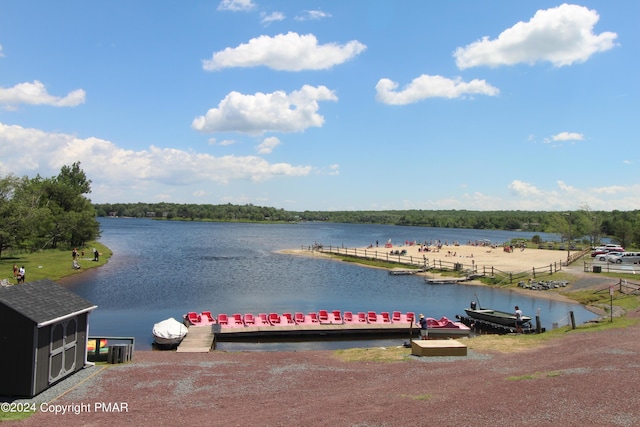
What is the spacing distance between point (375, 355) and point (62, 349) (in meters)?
13.6

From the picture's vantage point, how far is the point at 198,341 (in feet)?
92.3

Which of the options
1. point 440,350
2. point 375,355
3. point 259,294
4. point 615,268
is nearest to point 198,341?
point 375,355

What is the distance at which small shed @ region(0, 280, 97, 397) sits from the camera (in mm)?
A: 15570

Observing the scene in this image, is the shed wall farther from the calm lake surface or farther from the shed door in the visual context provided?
the calm lake surface

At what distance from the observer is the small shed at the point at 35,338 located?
1557 centimetres

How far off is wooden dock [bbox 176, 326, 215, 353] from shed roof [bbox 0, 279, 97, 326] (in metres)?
8.30

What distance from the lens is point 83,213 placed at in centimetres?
7900

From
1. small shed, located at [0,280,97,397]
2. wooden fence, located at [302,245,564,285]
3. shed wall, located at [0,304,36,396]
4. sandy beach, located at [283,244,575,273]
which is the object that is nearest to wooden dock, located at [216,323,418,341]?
small shed, located at [0,280,97,397]

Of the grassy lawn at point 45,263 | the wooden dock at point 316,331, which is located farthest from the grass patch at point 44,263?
the wooden dock at point 316,331

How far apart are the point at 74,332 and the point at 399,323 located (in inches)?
877

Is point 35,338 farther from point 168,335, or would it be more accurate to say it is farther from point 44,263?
point 44,263

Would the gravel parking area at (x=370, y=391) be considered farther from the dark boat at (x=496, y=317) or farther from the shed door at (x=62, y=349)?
the dark boat at (x=496, y=317)

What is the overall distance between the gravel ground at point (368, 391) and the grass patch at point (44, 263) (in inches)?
1233

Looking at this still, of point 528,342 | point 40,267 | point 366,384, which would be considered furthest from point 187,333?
point 40,267
